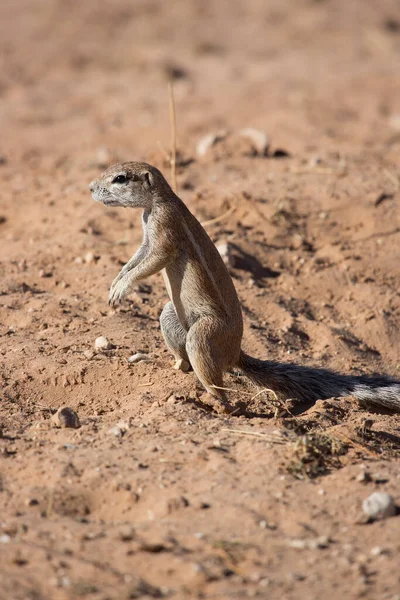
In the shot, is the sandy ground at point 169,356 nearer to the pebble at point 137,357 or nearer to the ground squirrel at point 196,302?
the pebble at point 137,357

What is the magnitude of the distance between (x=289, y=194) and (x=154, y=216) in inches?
133

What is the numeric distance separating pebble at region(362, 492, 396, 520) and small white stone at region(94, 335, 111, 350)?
267 centimetres

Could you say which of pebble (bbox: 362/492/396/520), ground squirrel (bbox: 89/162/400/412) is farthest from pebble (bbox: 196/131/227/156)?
pebble (bbox: 362/492/396/520)

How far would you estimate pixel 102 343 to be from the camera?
241 inches

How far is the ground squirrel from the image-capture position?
5570 mm

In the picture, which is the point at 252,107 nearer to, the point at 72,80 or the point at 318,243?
the point at 72,80

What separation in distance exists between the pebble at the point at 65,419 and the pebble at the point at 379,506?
1873mm

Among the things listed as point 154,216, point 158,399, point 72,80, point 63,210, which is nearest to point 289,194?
point 63,210

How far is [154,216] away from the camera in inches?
227

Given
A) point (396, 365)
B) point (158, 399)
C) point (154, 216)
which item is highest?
point (154, 216)

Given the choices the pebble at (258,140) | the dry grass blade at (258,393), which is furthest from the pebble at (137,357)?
the pebble at (258,140)

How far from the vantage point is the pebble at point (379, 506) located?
156 inches

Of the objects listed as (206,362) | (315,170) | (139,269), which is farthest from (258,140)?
(206,362)

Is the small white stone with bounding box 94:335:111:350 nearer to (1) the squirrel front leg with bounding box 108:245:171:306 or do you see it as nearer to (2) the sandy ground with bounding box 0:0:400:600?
(2) the sandy ground with bounding box 0:0:400:600
